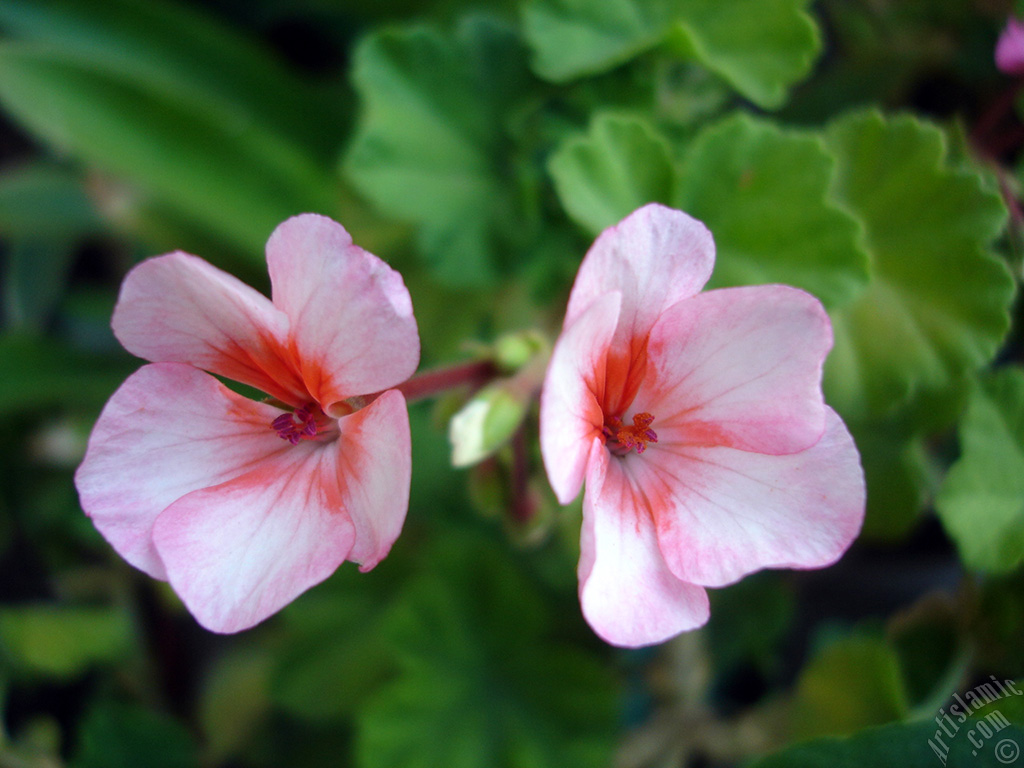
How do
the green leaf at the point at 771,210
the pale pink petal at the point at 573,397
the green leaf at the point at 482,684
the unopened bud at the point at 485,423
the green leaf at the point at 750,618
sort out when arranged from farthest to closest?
the green leaf at the point at 750,618, the green leaf at the point at 482,684, the green leaf at the point at 771,210, the unopened bud at the point at 485,423, the pale pink petal at the point at 573,397

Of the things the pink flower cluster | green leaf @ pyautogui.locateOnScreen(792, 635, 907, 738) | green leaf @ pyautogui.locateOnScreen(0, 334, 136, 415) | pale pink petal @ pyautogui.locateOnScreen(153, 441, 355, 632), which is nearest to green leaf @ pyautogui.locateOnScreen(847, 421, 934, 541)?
green leaf @ pyautogui.locateOnScreen(792, 635, 907, 738)

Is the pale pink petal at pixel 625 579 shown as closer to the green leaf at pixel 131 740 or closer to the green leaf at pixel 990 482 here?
the green leaf at pixel 990 482

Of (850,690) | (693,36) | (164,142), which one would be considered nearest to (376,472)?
(693,36)

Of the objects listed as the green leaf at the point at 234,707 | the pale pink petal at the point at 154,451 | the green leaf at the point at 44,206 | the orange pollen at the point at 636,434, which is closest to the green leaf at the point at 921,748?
the orange pollen at the point at 636,434

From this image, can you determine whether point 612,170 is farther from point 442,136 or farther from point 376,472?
point 376,472

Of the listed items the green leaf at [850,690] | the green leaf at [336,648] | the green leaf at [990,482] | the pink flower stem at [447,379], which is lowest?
the green leaf at [336,648]
